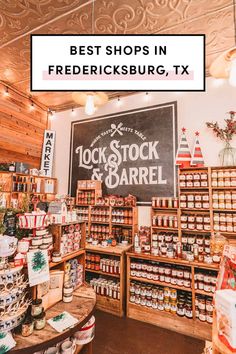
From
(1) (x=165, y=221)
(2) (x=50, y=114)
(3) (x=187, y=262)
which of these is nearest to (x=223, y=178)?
(1) (x=165, y=221)

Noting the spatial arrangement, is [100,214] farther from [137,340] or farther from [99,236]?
[137,340]

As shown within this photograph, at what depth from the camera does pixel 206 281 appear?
9.77 ft

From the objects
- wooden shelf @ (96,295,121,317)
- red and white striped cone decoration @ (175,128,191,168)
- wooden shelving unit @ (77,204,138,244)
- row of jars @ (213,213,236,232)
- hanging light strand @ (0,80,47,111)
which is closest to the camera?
row of jars @ (213,213,236,232)

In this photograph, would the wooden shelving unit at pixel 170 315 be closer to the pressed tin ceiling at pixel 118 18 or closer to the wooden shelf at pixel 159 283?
the wooden shelf at pixel 159 283

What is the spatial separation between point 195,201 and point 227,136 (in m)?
1.25

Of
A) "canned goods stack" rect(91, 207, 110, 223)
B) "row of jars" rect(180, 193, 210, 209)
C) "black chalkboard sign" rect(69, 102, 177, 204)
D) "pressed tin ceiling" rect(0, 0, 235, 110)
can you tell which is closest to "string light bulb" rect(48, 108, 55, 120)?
"black chalkboard sign" rect(69, 102, 177, 204)

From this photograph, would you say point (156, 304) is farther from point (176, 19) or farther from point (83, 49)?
point (176, 19)

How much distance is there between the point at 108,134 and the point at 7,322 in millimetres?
4071

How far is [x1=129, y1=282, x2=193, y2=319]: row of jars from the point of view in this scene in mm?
3070

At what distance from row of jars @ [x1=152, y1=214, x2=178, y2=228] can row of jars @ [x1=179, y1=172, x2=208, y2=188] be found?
578 mm

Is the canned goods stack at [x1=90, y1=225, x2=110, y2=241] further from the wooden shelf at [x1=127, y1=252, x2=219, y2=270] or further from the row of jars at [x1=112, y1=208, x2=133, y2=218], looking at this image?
the wooden shelf at [x1=127, y1=252, x2=219, y2=270]

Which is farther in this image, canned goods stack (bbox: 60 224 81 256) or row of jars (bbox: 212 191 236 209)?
row of jars (bbox: 212 191 236 209)

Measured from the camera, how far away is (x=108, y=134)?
4.96 m

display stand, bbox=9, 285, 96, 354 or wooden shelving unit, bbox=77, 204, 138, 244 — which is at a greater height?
wooden shelving unit, bbox=77, 204, 138, 244
